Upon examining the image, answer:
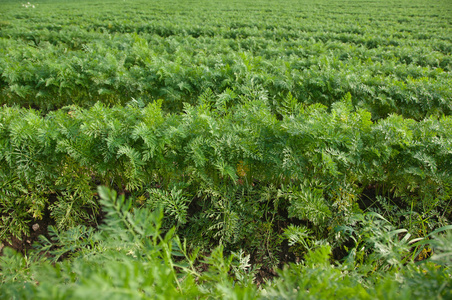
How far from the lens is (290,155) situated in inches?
88.2

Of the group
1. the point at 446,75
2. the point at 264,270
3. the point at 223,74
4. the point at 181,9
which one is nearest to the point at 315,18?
the point at 181,9

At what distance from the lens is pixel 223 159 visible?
2.27 m

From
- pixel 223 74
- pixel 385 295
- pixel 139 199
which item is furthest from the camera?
pixel 223 74

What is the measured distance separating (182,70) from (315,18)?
13.3 metres

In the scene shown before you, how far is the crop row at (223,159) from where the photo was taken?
2.23m

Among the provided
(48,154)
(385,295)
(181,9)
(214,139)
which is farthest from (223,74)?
(181,9)

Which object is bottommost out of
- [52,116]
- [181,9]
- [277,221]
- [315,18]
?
[277,221]

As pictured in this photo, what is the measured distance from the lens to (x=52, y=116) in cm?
274

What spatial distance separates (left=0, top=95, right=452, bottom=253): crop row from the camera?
7.32 feet

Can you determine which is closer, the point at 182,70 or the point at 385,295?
the point at 385,295

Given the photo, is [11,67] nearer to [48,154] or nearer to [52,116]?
[52,116]

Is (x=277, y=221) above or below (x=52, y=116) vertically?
below

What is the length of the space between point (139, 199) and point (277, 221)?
1534 millimetres

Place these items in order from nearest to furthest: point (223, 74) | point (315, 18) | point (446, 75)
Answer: point (223, 74) < point (446, 75) < point (315, 18)
